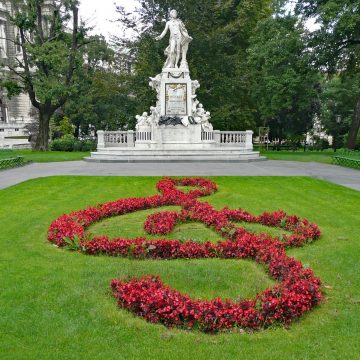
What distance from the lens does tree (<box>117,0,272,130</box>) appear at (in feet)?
120

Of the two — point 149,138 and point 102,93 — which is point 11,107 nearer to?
point 102,93

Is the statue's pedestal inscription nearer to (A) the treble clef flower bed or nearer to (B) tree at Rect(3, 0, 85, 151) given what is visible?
(B) tree at Rect(3, 0, 85, 151)

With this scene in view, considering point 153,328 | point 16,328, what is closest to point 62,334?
point 16,328

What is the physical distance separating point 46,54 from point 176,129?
14.6 m

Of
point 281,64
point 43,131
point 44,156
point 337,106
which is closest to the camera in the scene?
point 44,156

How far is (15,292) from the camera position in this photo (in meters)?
5.07

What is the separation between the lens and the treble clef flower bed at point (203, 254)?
4297mm

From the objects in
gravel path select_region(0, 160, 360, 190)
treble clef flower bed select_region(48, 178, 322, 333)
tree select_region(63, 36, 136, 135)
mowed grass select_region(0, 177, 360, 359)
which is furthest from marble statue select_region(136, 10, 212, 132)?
mowed grass select_region(0, 177, 360, 359)

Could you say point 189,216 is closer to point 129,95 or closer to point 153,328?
point 153,328

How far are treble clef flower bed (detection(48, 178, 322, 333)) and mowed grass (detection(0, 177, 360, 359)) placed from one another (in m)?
0.13

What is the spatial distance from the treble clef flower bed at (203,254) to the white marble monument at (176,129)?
13779mm

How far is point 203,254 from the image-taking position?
6.43 metres

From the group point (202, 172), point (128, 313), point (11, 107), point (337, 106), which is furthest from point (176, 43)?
point (11, 107)

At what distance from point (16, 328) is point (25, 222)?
474cm
